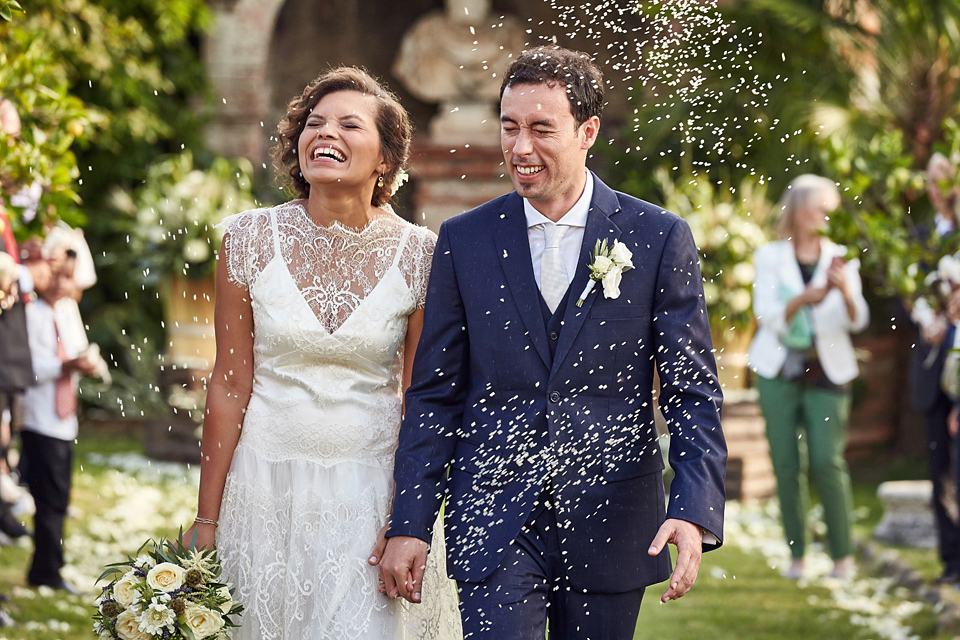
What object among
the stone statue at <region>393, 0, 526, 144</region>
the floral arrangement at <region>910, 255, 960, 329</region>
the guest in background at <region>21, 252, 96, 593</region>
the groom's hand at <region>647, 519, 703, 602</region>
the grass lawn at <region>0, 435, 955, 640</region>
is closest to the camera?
the groom's hand at <region>647, 519, 703, 602</region>

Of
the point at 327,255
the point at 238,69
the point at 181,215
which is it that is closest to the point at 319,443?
the point at 327,255

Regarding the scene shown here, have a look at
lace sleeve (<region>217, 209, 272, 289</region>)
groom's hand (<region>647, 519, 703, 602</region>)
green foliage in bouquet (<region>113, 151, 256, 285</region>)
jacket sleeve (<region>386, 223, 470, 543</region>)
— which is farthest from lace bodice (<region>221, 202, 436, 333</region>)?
green foliage in bouquet (<region>113, 151, 256, 285</region>)

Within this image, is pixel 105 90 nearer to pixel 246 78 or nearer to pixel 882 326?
pixel 246 78

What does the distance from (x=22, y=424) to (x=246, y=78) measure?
5822 millimetres

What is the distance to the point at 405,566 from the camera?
314 cm

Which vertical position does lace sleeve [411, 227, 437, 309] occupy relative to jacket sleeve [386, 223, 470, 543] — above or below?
above

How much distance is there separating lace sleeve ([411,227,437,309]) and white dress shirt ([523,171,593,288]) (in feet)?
1.22

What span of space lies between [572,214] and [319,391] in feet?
2.76

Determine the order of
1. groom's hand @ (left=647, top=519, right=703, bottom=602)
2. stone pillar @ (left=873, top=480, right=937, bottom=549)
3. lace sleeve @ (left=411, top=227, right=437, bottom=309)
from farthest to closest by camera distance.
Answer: stone pillar @ (left=873, top=480, right=937, bottom=549), lace sleeve @ (left=411, top=227, right=437, bottom=309), groom's hand @ (left=647, top=519, right=703, bottom=602)

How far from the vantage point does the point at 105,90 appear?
35.9 feet

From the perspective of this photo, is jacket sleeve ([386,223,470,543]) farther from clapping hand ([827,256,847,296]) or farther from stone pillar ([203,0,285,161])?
stone pillar ([203,0,285,161])

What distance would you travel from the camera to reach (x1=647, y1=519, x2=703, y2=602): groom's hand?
2.88 meters

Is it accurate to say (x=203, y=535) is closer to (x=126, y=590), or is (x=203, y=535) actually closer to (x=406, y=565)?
(x=126, y=590)

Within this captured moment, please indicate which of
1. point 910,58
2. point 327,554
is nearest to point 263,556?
point 327,554
